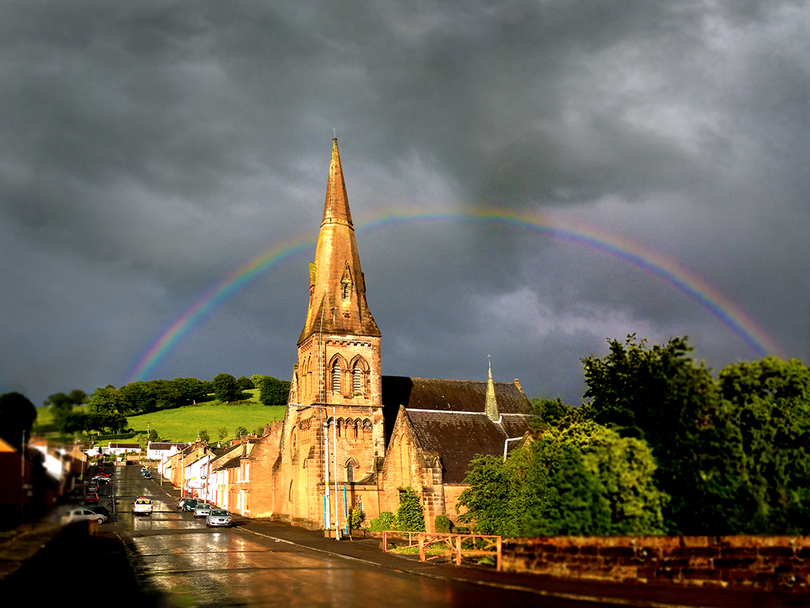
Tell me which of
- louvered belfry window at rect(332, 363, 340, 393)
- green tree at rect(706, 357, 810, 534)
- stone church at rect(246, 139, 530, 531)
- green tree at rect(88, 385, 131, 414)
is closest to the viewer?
green tree at rect(88, 385, 131, 414)

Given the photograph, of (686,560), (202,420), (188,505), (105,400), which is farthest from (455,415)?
(202,420)

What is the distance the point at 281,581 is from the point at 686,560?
12718 mm

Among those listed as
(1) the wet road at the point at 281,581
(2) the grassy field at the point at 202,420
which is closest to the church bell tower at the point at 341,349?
(1) the wet road at the point at 281,581

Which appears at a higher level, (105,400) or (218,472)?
(105,400)

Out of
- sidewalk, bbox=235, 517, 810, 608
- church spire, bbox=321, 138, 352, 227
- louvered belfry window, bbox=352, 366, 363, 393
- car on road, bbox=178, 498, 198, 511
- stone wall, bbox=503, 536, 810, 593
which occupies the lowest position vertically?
car on road, bbox=178, 498, 198, 511

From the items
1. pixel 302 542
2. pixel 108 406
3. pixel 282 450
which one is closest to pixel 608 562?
pixel 108 406

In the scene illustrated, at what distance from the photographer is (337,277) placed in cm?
6319

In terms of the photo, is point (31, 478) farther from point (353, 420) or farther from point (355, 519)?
point (353, 420)

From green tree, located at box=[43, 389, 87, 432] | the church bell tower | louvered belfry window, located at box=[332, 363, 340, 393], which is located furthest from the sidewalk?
louvered belfry window, located at box=[332, 363, 340, 393]

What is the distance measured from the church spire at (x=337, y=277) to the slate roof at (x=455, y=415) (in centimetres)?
713

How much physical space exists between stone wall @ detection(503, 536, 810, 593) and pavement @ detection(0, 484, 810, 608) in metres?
0.31

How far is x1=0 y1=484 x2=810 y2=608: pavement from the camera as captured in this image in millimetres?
7762

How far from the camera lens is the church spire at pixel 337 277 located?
62.1 metres

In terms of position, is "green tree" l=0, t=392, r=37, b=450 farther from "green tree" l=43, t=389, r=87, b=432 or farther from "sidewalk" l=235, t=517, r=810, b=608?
"sidewalk" l=235, t=517, r=810, b=608
